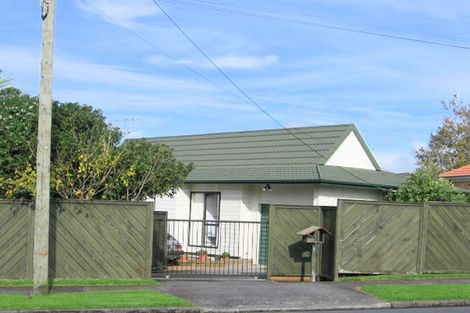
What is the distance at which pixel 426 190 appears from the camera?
18.8m

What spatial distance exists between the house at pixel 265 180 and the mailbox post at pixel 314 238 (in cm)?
448

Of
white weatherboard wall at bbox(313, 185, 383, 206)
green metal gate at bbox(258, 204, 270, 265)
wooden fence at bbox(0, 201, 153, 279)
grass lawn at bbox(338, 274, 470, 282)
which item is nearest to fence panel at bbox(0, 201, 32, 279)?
wooden fence at bbox(0, 201, 153, 279)

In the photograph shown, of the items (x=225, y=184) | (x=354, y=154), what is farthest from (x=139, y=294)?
(x=354, y=154)

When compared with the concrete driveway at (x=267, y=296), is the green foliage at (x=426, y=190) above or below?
above

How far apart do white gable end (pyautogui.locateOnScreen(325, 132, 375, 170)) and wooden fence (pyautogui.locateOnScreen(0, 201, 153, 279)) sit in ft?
32.2

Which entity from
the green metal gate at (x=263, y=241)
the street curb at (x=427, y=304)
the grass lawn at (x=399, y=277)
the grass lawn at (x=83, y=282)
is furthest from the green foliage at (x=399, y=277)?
the grass lawn at (x=83, y=282)

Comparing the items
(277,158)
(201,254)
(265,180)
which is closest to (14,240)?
(201,254)

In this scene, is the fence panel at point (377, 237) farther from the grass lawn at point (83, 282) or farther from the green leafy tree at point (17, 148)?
the green leafy tree at point (17, 148)

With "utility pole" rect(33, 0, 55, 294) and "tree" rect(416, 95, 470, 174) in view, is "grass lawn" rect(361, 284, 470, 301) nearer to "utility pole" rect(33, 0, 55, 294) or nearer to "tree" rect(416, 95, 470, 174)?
"utility pole" rect(33, 0, 55, 294)

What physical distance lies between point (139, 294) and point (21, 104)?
5.57 metres

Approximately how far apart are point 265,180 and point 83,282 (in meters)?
9.43

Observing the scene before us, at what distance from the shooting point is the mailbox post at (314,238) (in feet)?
49.9

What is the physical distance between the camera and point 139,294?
12.1 m

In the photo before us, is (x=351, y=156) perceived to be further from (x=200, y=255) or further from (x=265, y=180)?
(x=200, y=255)
